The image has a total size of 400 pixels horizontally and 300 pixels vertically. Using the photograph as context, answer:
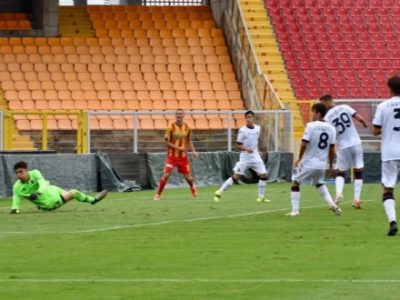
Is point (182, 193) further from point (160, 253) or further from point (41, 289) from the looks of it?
point (41, 289)

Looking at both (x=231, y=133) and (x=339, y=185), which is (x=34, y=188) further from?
(x=231, y=133)

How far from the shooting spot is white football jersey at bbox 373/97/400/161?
733 inches

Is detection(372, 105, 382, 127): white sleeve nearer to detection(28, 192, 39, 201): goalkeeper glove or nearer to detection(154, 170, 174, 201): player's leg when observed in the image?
detection(28, 192, 39, 201): goalkeeper glove

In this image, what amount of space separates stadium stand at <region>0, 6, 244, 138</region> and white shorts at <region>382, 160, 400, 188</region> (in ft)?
71.4

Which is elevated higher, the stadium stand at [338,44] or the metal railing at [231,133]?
the stadium stand at [338,44]

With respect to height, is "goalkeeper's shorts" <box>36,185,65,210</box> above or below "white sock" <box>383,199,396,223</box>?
below

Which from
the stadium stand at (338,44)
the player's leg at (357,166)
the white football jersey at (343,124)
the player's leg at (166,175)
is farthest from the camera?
the stadium stand at (338,44)

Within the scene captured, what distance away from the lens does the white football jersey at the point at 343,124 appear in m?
25.6

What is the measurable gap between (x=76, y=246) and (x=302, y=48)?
30.5 meters

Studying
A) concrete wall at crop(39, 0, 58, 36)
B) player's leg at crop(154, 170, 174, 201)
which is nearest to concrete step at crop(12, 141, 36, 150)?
player's leg at crop(154, 170, 174, 201)

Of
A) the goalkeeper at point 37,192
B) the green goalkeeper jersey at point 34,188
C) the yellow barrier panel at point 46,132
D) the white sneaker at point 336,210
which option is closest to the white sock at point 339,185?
the white sneaker at point 336,210

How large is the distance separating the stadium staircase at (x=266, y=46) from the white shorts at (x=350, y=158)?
54.3 feet

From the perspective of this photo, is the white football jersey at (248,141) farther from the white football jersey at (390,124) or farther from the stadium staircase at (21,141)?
the white football jersey at (390,124)

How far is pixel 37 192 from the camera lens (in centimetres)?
2455
